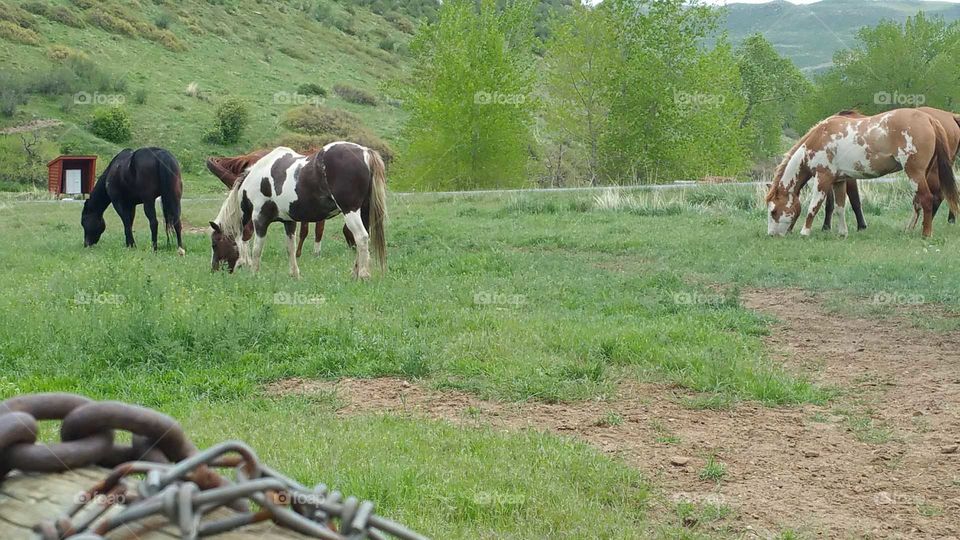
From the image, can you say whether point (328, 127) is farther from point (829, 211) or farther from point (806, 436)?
point (806, 436)

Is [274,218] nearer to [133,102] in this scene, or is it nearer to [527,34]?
[527,34]

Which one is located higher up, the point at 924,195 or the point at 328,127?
the point at 328,127

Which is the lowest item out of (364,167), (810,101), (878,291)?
(878,291)

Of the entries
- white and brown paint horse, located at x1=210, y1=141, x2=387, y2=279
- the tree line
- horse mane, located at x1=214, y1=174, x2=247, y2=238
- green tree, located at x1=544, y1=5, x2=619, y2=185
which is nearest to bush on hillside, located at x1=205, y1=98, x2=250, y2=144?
the tree line

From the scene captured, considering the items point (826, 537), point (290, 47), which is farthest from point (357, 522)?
point (290, 47)

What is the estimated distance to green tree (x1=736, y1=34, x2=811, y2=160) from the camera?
61094mm

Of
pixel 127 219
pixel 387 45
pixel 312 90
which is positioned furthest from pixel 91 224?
pixel 387 45

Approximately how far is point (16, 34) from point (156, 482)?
50.5 meters

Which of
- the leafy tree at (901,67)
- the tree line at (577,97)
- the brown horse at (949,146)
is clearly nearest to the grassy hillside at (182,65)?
the tree line at (577,97)

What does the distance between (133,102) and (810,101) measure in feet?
125

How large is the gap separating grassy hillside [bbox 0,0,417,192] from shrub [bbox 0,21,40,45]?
0.23ft

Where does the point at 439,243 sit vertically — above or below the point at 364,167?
below

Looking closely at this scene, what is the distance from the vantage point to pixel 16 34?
1735 inches

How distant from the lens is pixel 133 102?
4147 cm
